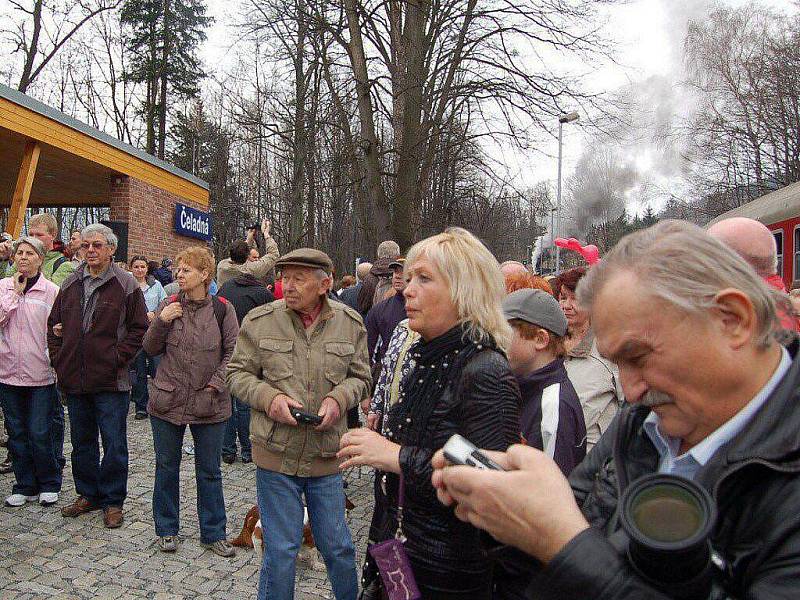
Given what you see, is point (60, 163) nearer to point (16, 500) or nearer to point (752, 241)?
point (16, 500)

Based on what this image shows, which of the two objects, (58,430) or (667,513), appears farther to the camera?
(58,430)

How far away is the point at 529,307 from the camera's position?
287 centimetres

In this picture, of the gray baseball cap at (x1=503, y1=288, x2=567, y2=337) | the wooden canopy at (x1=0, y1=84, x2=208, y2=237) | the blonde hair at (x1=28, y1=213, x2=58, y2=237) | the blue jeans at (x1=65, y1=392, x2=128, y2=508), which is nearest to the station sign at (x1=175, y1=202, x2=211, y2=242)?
the wooden canopy at (x1=0, y1=84, x2=208, y2=237)

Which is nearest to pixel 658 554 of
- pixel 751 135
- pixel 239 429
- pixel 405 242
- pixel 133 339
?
pixel 133 339

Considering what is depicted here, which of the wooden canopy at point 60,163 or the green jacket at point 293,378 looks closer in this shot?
the green jacket at point 293,378

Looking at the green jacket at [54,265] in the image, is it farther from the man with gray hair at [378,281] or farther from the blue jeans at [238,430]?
the man with gray hair at [378,281]

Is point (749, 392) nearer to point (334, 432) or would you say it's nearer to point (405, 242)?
point (334, 432)

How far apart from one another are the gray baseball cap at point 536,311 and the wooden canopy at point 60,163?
29.1 ft

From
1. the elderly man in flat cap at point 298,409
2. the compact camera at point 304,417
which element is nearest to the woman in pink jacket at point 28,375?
the elderly man in flat cap at point 298,409

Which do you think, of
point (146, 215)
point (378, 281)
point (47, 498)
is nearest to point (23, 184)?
point (146, 215)

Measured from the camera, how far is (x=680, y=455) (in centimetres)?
121

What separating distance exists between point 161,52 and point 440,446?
29993 mm

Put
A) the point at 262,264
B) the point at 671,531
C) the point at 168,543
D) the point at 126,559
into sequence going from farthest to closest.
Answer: the point at 262,264 < the point at 168,543 < the point at 126,559 < the point at 671,531

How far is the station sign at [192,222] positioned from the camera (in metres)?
14.3
